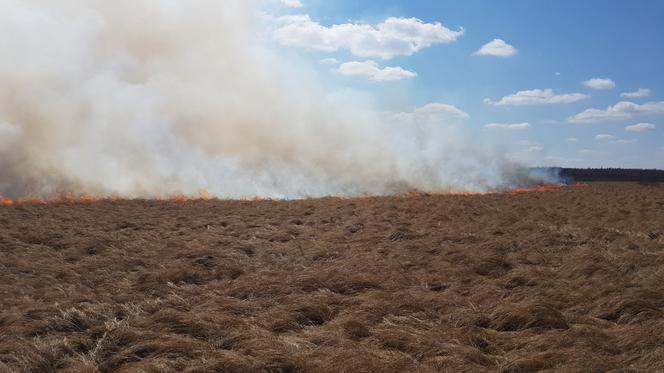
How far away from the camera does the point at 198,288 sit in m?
7.99

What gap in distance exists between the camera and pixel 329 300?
7.11 meters

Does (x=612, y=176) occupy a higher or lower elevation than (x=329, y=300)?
higher

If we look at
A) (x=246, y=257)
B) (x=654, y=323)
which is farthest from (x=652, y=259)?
(x=246, y=257)

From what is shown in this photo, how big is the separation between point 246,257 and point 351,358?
626 centimetres

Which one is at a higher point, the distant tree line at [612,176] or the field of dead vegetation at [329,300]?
the distant tree line at [612,176]

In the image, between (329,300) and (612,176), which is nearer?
(329,300)

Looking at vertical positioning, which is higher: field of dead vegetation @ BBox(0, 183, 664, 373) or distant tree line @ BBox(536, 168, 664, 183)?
distant tree line @ BBox(536, 168, 664, 183)

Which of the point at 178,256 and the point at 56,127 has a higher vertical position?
the point at 56,127

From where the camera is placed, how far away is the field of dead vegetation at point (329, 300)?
4.93 m

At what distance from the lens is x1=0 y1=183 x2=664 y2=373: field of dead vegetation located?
4.93 metres

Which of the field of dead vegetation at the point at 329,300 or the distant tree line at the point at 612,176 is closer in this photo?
the field of dead vegetation at the point at 329,300

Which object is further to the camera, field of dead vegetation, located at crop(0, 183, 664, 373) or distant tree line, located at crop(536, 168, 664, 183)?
distant tree line, located at crop(536, 168, 664, 183)

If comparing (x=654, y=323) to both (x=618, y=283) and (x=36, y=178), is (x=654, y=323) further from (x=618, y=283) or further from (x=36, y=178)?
(x=36, y=178)

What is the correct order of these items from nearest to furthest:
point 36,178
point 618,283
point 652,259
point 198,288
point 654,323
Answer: point 654,323 < point 618,283 < point 198,288 < point 652,259 < point 36,178
